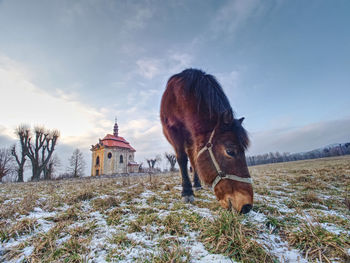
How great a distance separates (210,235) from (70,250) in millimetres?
1301

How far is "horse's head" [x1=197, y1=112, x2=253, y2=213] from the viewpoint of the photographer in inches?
79.0

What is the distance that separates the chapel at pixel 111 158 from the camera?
40.6m

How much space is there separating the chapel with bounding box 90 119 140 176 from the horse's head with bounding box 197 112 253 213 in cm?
4118

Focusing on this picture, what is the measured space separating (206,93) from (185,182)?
6.33ft

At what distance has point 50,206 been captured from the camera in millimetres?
2857

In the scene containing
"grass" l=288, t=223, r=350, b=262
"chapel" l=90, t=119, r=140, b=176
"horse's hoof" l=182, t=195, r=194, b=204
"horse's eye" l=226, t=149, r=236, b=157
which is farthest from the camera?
"chapel" l=90, t=119, r=140, b=176

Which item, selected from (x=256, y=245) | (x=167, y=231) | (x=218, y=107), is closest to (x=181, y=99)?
(x=218, y=107)

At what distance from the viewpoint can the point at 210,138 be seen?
2.46 metres

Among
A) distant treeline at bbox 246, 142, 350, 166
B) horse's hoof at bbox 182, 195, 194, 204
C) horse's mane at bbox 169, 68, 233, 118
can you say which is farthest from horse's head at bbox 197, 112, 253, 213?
distant treeline at bbox 246, 142, 350, 166

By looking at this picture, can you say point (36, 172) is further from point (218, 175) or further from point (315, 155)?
point (315, 155)

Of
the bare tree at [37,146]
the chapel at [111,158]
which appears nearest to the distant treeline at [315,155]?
the chapel at [111,158]

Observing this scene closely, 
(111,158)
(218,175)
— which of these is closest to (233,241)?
(218,175)

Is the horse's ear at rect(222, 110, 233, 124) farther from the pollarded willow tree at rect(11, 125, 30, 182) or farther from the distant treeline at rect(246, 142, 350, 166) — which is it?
the distant treeline at rect(246, 142, 350, 166)

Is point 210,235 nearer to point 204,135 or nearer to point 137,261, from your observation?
point 137,261
